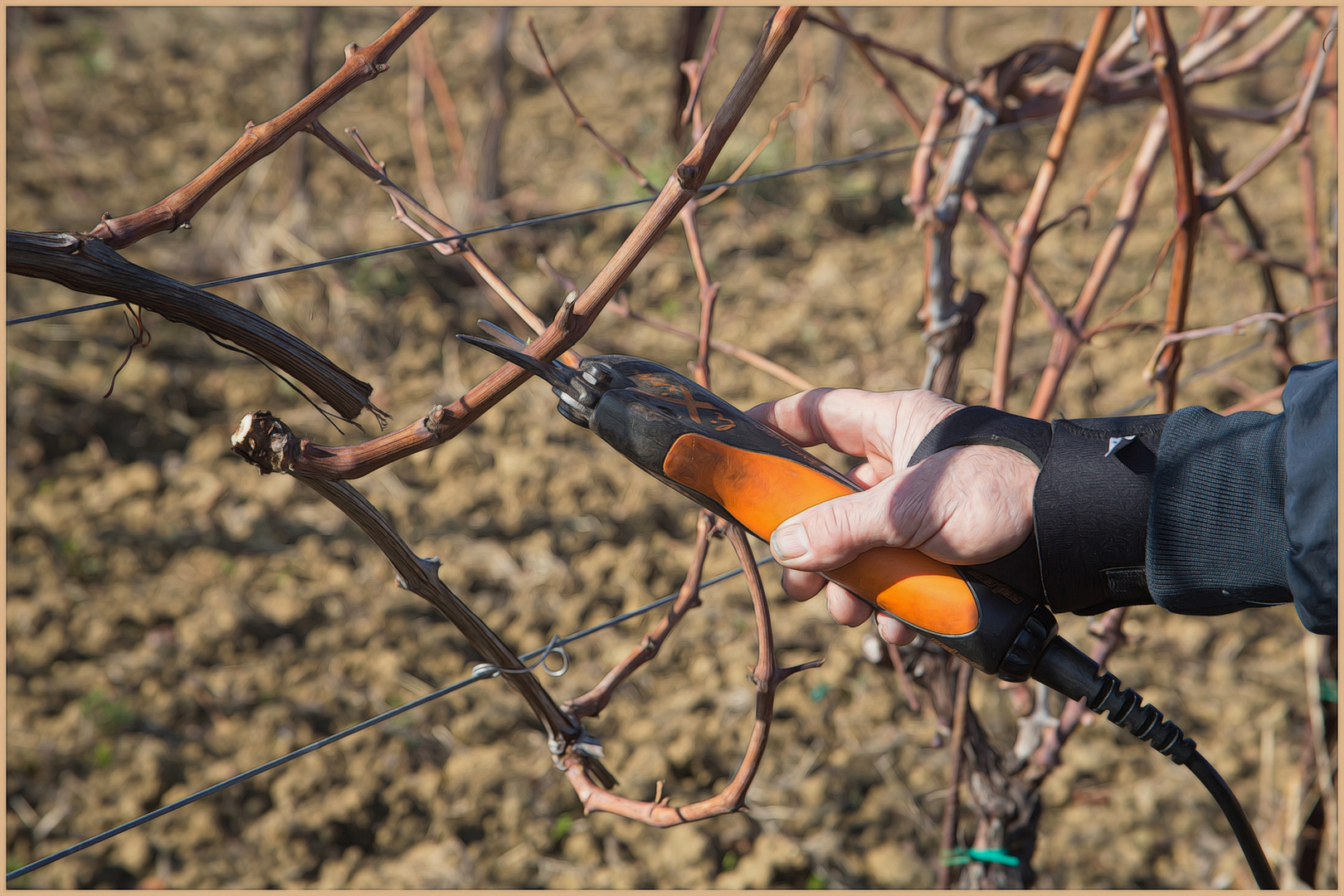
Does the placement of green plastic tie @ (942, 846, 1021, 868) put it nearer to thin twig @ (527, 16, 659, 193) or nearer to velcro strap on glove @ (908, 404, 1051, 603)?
velcro strap on glove @ (908, 404, 1051, 603)

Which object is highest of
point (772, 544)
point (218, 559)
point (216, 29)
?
point (216, 29)

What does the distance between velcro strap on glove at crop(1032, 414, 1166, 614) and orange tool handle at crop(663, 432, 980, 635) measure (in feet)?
0.36

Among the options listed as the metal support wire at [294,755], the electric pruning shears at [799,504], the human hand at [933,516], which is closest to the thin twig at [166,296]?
the electric pruning shears at [799,504]

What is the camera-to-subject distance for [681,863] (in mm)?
1796

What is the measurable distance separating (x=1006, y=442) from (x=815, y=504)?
24 centimetres

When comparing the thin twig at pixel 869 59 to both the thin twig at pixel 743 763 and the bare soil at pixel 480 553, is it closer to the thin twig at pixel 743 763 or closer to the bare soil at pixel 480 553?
the bare soil at pixel 480 553

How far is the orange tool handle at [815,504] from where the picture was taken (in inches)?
37.5

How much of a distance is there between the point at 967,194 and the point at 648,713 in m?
1.30

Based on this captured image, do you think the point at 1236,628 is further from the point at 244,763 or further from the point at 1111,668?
the point at 244,763

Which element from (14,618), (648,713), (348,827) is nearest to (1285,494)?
(648,713)

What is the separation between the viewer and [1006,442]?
1.02 meters

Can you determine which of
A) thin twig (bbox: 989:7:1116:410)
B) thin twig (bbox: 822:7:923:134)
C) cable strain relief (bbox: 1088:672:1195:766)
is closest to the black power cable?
cable strain relief (bbox: 1088:672:1195:766)

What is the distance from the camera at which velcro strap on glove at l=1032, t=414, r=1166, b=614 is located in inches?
37.6

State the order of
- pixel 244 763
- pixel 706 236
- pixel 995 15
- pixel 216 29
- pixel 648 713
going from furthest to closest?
pixel 995 15 → pixel 216 29 → pixel 706 236 → pixel 648 713 → pixel 244 763
